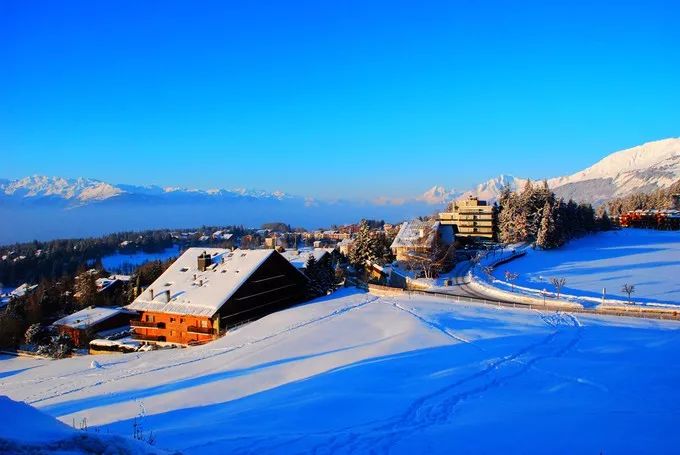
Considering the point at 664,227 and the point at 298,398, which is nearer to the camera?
the point at 298,398

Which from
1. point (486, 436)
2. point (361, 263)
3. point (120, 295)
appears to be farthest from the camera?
point (120, 295)

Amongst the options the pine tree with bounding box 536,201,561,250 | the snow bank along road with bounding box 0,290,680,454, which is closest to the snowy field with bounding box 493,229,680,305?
the pine tree with bounding box 536,201,561,250

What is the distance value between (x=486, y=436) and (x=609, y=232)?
86881mm

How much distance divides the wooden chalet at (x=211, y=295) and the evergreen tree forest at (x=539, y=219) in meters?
37.1

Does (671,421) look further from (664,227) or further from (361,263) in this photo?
(664,227)

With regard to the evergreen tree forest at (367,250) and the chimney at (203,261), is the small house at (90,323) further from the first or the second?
the evergreen tree forest at (367,250)

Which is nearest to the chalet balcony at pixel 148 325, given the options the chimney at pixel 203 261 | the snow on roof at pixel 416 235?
the chimney at pixel 203 261

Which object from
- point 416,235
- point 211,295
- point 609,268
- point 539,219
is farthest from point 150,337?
point 539,219

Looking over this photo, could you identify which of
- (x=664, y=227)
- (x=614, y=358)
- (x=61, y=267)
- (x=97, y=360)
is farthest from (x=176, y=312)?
(x=61, y=267)

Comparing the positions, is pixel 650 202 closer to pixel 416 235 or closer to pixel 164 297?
pixel 416 235

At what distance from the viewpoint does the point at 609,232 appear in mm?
86312

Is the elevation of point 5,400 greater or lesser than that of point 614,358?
greater

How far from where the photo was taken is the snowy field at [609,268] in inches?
1564

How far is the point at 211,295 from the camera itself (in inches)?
1502
